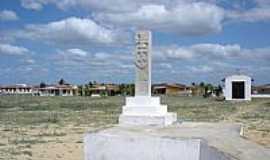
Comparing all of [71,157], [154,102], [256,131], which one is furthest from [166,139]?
[256,131]

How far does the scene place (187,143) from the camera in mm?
7910

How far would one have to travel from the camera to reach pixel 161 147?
811 cm

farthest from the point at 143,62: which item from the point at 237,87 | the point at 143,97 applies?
the point at 237,87

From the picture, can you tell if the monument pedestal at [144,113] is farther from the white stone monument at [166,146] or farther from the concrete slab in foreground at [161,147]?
the concrete slab in foreground at [161,147]

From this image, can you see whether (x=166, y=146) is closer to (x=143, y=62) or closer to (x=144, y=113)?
(x=144, y=113)

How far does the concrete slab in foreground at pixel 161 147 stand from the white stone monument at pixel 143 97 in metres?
2.33

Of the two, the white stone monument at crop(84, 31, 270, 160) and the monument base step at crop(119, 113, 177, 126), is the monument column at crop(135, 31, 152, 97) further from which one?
the white stone monument at crop(84, 31, 270, 160)

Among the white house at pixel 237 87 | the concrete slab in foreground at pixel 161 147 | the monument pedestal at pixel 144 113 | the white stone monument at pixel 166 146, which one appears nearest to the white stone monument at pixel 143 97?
the monument pedestal at pixel 144 113

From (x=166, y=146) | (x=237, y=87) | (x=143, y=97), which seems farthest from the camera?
(x=237, y=87)

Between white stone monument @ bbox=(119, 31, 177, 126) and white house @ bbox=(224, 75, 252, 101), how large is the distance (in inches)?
1591

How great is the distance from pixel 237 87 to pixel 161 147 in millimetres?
45947

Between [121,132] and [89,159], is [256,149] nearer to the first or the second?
[121,132]

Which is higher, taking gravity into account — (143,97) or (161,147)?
(143,97)

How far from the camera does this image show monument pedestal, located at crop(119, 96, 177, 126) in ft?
36.9
